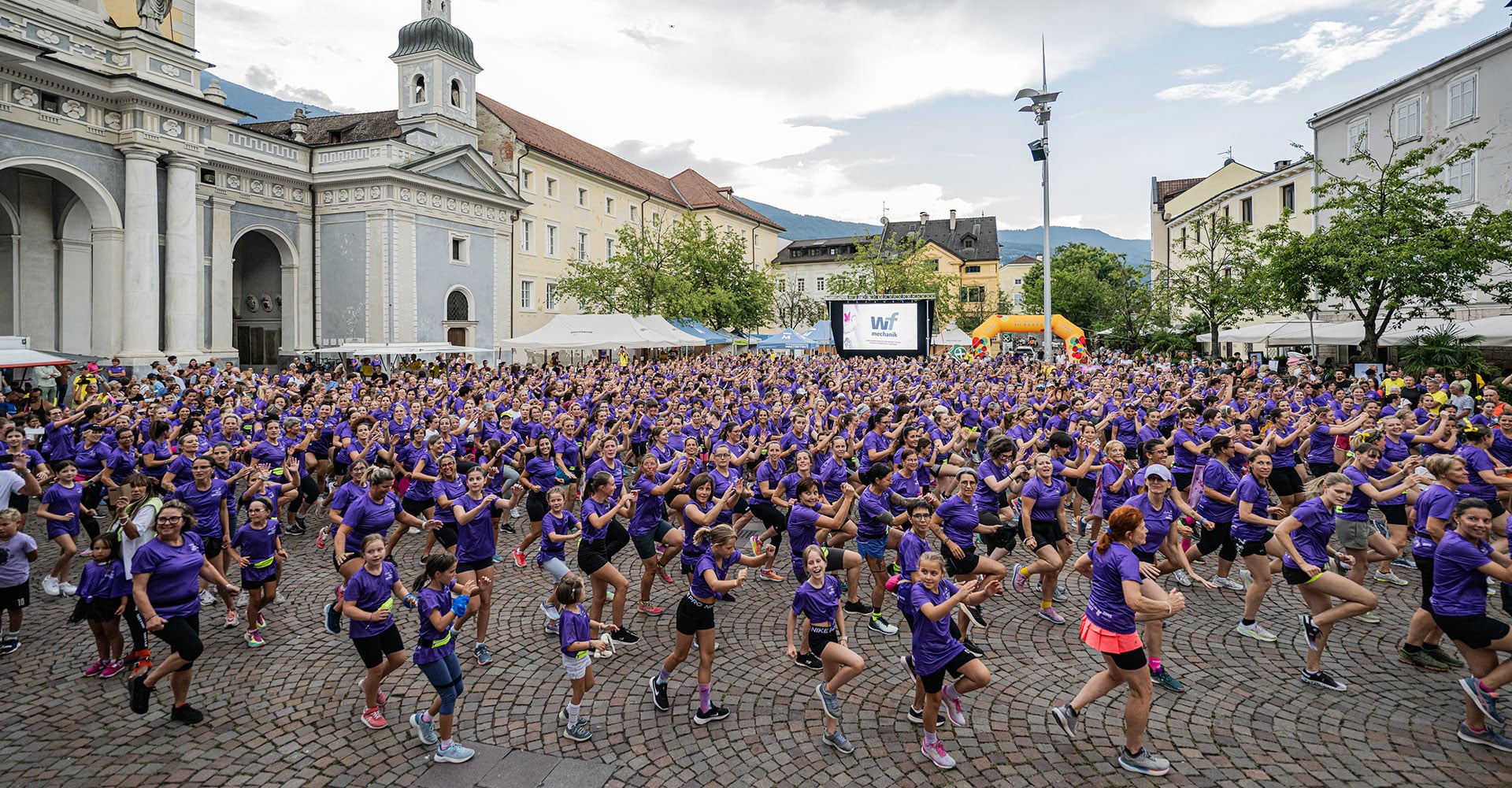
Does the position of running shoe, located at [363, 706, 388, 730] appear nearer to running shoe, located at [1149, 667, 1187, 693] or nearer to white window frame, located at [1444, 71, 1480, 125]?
running shoe, located at [1149, 667, 1187, 693]

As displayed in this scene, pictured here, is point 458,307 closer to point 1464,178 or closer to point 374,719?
point 374,719

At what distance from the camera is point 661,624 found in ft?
25.6

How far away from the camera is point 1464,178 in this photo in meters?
27.0

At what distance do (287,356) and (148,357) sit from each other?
977cm

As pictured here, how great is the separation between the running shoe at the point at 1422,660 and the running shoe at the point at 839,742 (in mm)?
5066

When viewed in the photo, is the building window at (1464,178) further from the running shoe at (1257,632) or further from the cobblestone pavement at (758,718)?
the running shoe at (1257,632)

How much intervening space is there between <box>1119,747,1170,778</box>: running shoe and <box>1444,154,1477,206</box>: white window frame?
31819mm

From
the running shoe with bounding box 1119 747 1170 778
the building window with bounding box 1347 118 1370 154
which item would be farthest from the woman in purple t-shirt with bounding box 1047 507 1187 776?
the building window with bounding box 1347 118 1370 154

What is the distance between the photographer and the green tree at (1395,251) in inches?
768

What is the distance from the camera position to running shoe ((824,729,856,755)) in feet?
17.7

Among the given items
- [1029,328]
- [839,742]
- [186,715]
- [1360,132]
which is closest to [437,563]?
[186,715]

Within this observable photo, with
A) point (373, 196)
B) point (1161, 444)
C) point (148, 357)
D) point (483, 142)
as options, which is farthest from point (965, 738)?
point (483, 142)

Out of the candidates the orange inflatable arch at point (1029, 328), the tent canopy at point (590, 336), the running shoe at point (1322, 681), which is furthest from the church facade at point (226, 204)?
the running shoe at point (1322, 681)

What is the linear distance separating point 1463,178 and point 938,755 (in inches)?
1342
